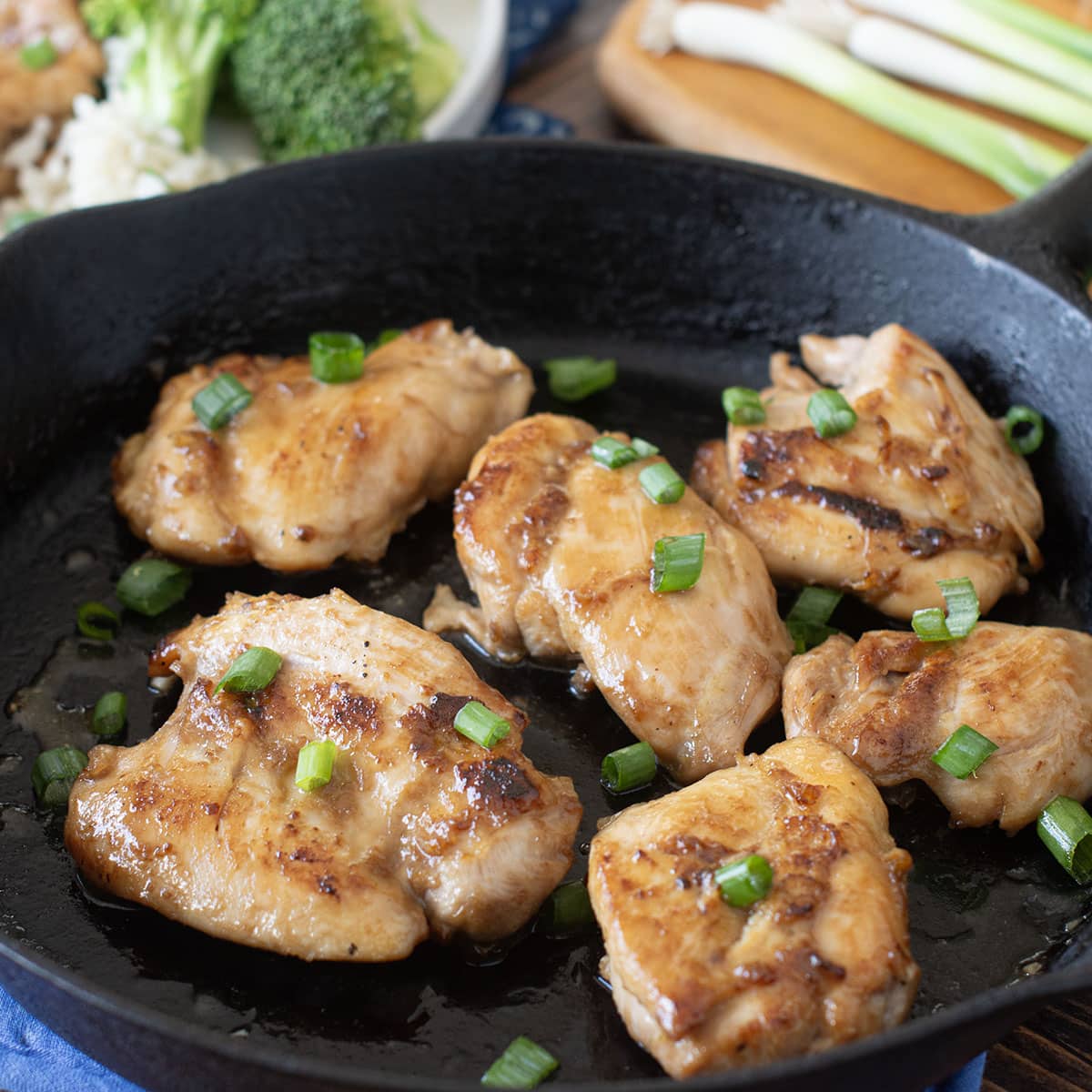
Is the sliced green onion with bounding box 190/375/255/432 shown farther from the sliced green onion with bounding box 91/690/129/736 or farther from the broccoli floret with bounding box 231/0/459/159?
the broccoli floret with bounding box 231/0/459/159

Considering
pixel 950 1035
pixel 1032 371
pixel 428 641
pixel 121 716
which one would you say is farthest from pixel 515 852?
pixel 1032 371

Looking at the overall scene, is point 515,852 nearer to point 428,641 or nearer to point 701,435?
point 428,641

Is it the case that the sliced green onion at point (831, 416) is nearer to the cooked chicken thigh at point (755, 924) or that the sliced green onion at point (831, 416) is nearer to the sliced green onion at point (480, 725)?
the cooked chicken thigh at point (755, 924)

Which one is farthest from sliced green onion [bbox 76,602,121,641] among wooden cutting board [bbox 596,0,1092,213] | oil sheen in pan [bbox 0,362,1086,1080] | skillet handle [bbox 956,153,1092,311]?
wooden cutting board [bbox 596,0,1092,213]

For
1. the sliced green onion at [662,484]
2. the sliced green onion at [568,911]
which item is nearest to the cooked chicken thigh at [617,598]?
the sliced green onion at [662,484]

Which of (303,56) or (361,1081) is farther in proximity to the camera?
(303,56)
